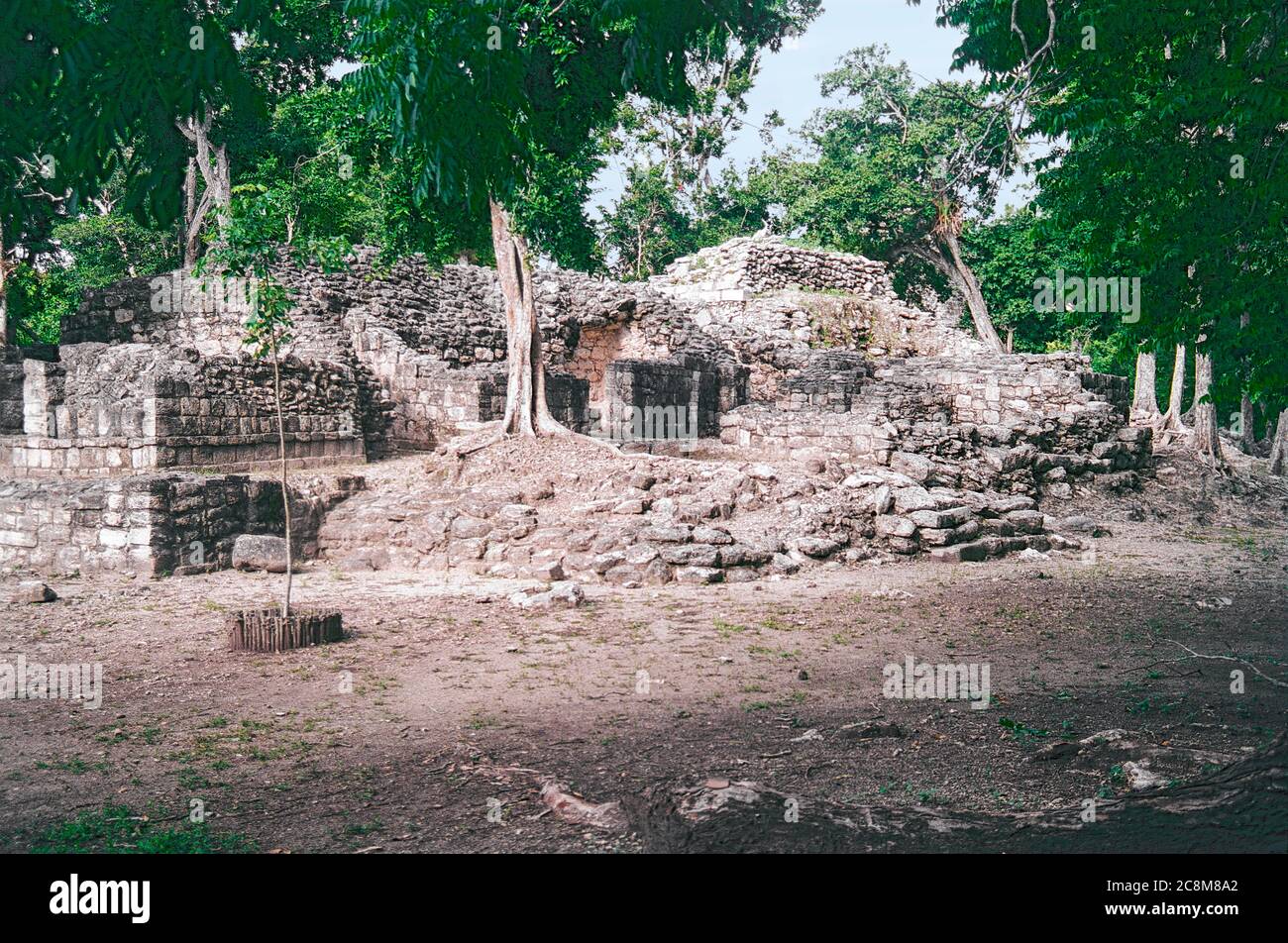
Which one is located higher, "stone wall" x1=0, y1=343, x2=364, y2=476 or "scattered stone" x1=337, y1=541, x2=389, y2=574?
"stone wall" x1=0, y1=343, x2=364, y2=476

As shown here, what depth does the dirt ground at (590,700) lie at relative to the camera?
15.0 ft

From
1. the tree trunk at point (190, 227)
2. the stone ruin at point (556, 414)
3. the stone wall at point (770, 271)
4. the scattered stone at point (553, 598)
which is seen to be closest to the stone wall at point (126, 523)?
the stone ruin at point (556, 414)

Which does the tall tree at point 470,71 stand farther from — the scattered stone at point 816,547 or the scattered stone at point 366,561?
the scattered stone at point 366,561

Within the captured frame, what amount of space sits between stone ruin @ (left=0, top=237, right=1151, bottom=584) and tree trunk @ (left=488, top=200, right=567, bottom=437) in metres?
2.23

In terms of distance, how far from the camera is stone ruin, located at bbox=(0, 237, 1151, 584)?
37.2 feet

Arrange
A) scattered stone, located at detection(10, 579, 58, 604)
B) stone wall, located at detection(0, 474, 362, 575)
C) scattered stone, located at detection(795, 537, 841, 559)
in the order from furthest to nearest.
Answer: scattered stone, located at detection(795, 537, 841, 559)
stone wall, located at detection(0, 474, 362, 575)
scattered stone, located at detection(10, 579, 58, 604)

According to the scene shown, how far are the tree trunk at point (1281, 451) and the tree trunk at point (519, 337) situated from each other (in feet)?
56.9

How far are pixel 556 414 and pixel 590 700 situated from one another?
12274 millimetres

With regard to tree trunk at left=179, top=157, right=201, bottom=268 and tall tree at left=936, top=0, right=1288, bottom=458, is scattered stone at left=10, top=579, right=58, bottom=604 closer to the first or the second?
tall tree at left=936, top=0, right=1288, bottom=458

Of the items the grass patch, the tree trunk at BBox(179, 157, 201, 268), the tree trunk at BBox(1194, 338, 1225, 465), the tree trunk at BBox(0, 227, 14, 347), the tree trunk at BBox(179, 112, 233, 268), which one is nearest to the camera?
the grass patch

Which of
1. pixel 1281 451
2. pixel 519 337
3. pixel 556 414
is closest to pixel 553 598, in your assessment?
pixel 519 337

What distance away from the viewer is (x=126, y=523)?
1080 centimetres

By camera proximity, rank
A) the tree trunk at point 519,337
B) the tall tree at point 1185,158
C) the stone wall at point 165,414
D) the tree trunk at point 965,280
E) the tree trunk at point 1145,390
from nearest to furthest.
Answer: the tall tree at point 1185,158, the stone wall at point 165,414, the tree trunk at point 519,337, the tree trunk at point 1145,390, the tree trunk at point 965,280

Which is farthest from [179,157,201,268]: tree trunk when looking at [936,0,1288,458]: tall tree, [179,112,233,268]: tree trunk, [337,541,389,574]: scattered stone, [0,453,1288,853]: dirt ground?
[936,0,1288,458]: tall tree
